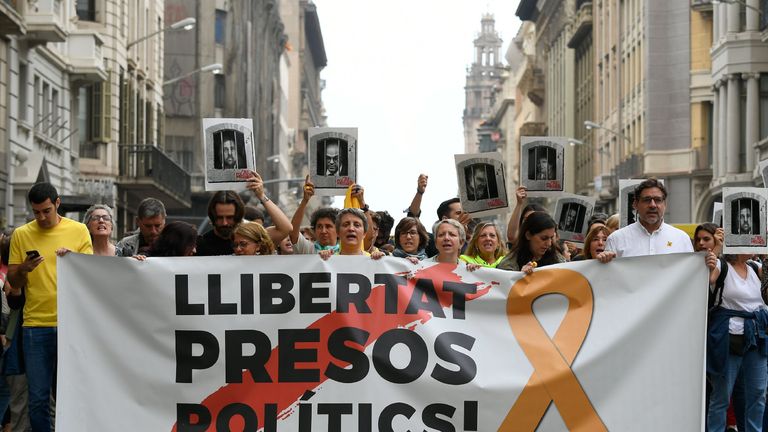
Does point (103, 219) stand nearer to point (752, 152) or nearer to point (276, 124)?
point (752, 152)

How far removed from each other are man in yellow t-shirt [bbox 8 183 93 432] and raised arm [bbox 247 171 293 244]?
1.17 meters

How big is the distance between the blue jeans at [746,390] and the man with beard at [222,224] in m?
3.79

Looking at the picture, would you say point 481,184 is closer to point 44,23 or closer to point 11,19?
point 11,19

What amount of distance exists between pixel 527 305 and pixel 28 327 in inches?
131

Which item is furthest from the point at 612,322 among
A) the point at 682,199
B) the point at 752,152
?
the point at 682,199

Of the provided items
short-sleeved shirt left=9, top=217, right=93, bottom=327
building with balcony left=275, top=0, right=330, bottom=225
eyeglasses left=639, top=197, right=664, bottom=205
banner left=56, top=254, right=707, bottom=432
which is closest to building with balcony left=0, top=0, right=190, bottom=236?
short-sleeved shirt left=9, top=217, right=93, bottom=327

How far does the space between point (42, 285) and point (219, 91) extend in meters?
65.7

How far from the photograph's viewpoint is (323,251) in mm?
10039

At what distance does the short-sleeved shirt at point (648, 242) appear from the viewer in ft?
35.1

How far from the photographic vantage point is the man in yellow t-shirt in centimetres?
1090

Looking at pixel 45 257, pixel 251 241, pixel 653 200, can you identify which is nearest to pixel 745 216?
pixel 653 200

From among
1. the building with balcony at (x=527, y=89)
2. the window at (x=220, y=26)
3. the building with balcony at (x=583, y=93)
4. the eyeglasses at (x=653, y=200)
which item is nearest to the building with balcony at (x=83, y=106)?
the window at (x=220, y=26)

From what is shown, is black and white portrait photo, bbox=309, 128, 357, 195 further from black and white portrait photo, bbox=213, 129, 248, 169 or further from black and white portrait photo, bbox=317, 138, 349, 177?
black and white portrait photo, bbox=213, 129, 248, 169

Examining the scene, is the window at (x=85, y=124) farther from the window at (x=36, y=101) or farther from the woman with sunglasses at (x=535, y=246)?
the woman with sunglasses at (x=535, y=246)
